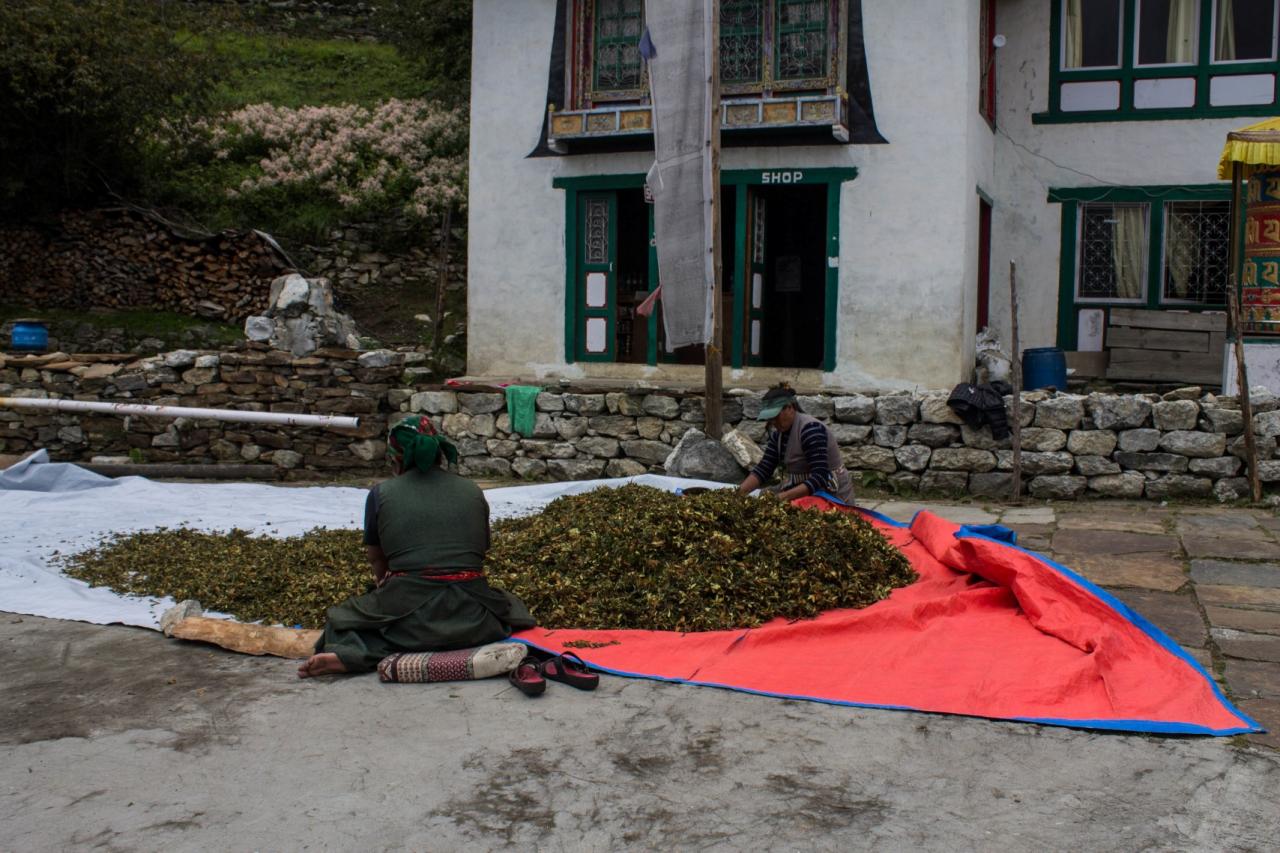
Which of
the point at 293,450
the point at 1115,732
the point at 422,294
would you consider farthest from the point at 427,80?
the point at 1115,732

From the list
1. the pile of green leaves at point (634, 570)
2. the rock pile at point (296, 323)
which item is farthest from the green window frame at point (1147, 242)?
the rock pile at point (296, 323)

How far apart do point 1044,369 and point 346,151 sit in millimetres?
11708

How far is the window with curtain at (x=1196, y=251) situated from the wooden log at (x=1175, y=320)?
621 millimetres

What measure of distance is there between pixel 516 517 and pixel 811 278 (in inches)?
302

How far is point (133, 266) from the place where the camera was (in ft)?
50.2

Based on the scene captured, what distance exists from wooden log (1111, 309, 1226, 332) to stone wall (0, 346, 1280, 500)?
1333mm

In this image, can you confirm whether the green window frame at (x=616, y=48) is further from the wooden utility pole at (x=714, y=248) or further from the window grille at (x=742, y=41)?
the wooden utility pole at (x=714, y=248)

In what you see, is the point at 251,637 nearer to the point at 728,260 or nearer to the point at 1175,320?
the point at 728,260

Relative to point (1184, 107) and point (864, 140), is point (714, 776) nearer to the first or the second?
point (864, 140)

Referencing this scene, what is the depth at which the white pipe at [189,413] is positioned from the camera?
1047 cm

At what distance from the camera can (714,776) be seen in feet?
12.2

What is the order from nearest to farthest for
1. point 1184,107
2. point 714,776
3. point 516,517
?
point 714,776, point 516,517, point 1184,107

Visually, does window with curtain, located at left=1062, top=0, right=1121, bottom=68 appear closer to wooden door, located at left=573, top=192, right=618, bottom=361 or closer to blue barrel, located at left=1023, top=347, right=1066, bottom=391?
blue barrel, located at left=1023, top=347, right=1066, bottom=391

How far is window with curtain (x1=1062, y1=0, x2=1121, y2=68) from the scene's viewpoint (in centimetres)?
1206
